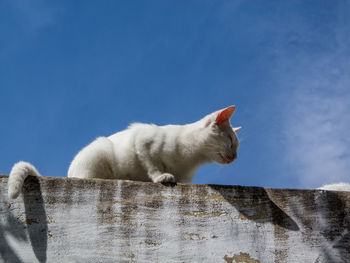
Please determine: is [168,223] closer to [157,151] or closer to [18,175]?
[157,151]

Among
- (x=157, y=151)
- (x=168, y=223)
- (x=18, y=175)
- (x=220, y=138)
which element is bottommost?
(x=168, y=223)

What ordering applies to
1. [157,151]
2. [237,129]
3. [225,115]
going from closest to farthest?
1. [157,151]
2. [225,115]
3. [237,129]

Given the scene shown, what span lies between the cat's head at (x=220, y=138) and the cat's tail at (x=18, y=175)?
2063 millimetres

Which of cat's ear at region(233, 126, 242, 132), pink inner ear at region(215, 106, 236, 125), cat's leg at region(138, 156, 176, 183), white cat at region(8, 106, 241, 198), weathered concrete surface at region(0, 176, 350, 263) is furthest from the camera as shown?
cat's ear at region(233, 126, 242, 132)

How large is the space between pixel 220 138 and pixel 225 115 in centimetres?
28

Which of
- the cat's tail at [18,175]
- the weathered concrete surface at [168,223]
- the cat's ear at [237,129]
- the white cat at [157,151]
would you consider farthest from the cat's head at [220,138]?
the cat's tail at [18,175]

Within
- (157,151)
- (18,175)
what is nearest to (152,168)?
(157,151)

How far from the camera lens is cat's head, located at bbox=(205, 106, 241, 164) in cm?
478

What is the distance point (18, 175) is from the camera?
3348 millimetres

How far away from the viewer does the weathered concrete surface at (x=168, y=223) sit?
3.23 m

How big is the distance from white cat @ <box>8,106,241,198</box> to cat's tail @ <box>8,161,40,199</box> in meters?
0.79

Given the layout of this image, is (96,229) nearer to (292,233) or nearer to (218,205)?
(218,205)

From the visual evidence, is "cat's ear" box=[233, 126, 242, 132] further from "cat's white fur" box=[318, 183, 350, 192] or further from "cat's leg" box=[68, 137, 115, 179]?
"cat's leg" box=[68, 137, 115, 179]

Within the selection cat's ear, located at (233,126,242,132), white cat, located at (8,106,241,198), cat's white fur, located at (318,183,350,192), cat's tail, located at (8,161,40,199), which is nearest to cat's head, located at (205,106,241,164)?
white cat, located at (8,106,241,198)
